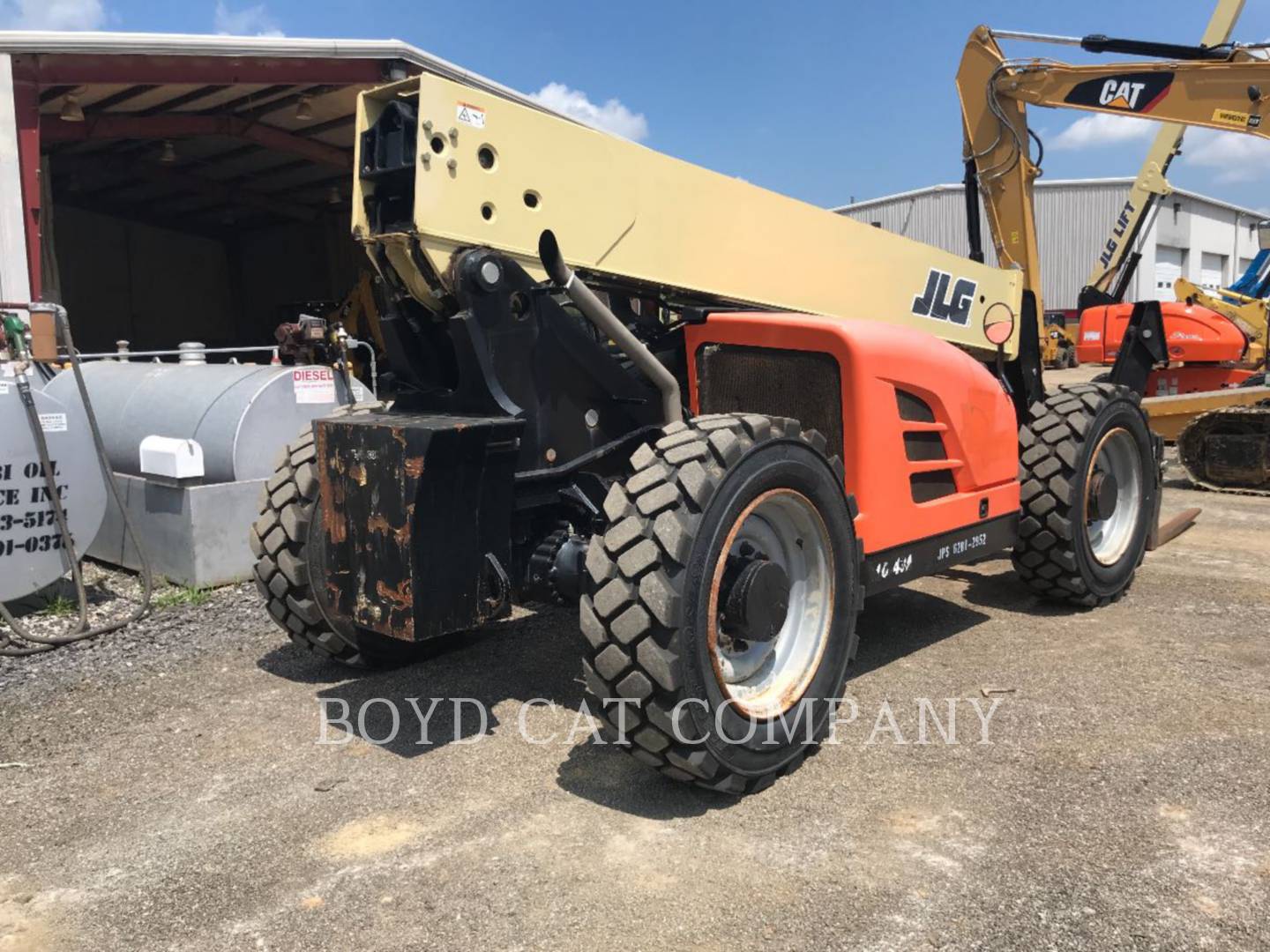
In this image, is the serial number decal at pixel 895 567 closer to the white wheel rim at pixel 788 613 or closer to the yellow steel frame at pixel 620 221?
the white wheel rim at pixel 788 613

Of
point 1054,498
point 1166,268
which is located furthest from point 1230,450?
point 1166,268

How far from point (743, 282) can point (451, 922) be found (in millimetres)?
2787

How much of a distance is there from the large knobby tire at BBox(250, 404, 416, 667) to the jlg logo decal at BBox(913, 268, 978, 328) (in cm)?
287

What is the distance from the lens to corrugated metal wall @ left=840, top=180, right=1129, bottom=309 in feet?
126

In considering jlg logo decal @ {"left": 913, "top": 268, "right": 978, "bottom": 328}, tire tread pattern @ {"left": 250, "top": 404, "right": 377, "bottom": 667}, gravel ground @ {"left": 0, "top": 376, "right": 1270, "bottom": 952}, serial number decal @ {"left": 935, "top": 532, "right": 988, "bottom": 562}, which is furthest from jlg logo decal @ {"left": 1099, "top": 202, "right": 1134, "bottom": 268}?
tire tread pattern @ {"left": 250, "top": 404, "right": 377, "bottom": 667}

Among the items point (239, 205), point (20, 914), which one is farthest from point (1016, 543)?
point (239, 205)

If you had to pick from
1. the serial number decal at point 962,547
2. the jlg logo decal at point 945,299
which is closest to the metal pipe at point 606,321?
the serial number decal at point 962,547

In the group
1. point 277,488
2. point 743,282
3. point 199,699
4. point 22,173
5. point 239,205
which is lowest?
point 199,699

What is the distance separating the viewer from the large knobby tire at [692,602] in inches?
119

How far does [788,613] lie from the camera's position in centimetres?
358

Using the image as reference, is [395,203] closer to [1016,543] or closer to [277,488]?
[277,488]

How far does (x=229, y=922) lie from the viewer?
8.82 feet

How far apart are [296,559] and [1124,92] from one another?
7.35m

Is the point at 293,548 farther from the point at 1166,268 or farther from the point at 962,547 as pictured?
the point at 1166,268
